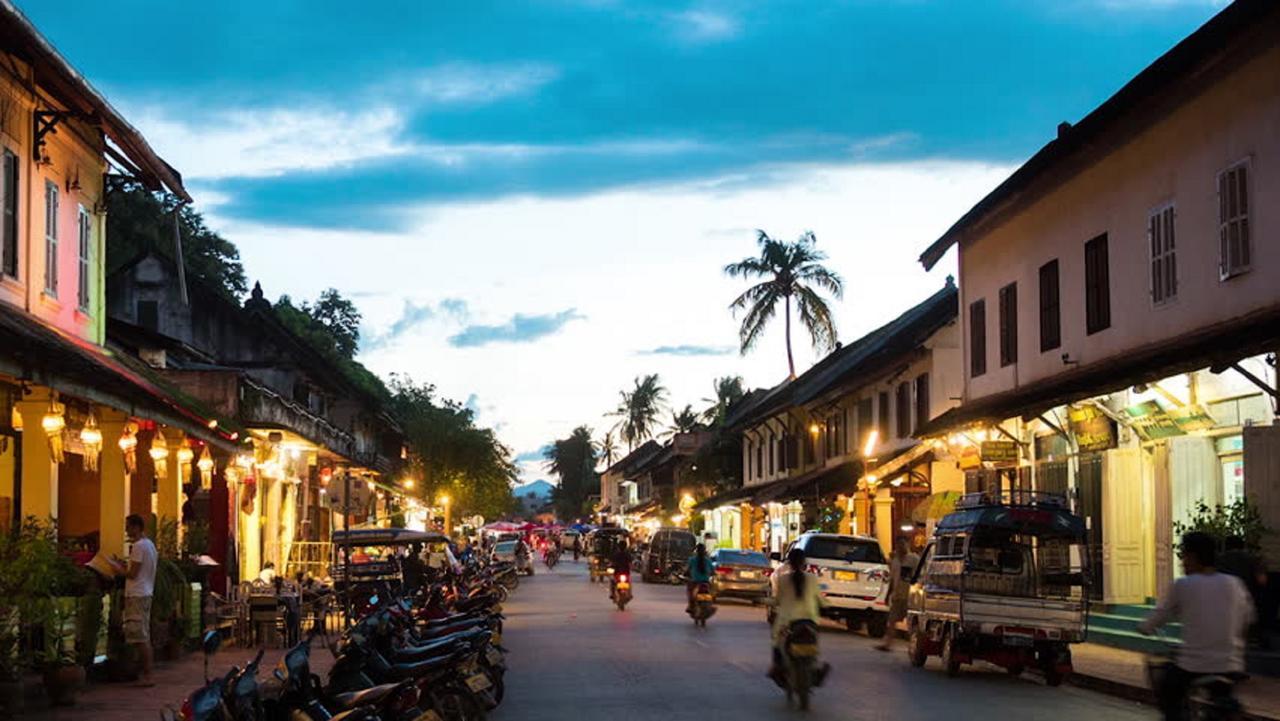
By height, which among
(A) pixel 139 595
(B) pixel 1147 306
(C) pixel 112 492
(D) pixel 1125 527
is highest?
(B) pixel 1147 306

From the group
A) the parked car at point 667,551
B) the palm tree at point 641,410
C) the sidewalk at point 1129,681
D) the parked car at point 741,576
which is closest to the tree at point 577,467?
the palm tree at point 641,410

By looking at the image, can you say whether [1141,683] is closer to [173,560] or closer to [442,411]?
[173,560]

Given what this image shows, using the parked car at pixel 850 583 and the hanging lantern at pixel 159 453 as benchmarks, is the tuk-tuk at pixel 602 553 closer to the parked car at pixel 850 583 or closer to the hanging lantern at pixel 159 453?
the parked car at pixel 850 583

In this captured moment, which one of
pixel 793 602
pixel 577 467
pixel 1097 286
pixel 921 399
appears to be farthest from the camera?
pixel 577 467

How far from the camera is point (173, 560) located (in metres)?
23.0

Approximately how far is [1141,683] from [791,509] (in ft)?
136

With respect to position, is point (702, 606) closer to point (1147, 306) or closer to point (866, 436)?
point (1147, 306)

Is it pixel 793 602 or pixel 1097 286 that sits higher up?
pixel 1097 286

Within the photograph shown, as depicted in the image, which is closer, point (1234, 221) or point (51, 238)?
point (51, 238)

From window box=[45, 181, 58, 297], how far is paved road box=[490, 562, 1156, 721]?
7.99 m

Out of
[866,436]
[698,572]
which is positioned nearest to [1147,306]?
[698,572]

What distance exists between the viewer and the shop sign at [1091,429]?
26.8 meters

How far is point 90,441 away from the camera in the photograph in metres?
19.1

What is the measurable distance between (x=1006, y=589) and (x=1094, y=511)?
303 inches
